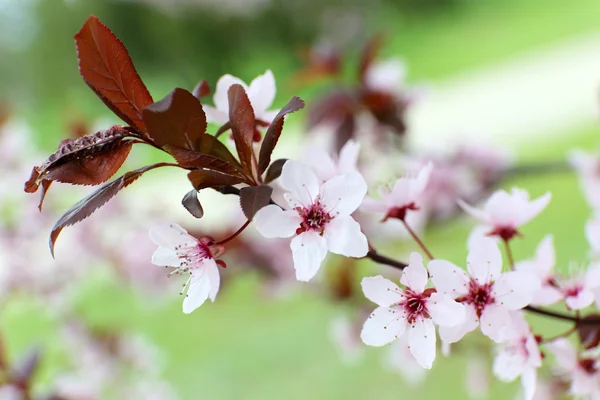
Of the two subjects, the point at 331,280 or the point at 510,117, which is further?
the point at 510,117

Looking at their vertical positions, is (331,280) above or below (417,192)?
below

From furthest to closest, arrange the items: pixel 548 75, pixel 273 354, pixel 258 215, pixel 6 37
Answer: pixel 6 37
pixel 548 75
pixel 273 354
pixel 258 215

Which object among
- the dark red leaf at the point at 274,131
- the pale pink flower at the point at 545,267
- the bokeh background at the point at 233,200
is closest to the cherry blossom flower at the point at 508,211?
the pale pink flower at the point at 545,267

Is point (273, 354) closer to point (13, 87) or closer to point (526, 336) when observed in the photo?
point (526, 336)

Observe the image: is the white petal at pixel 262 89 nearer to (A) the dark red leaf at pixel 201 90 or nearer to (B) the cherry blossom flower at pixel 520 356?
(A) the dark red leaf at pixel 201 90

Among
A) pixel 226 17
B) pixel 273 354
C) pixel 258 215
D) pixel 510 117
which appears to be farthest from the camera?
pixel 226 17

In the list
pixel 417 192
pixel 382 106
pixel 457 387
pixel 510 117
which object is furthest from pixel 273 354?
pixel 510 117

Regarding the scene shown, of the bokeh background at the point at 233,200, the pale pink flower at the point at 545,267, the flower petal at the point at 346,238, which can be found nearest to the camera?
the flower petal at the point at 346,238
